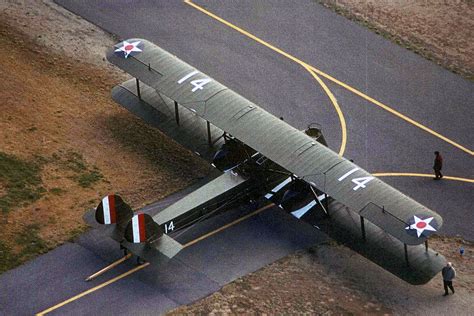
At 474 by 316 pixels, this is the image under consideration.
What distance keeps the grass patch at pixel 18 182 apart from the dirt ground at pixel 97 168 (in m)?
0.27

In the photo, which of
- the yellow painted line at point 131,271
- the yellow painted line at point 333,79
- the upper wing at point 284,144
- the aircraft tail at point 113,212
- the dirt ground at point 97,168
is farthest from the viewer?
the yellow painted line at point 333,79

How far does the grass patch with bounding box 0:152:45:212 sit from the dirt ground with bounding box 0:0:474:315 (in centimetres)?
27

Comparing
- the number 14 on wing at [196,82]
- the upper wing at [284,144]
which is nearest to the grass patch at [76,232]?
the upper wing at [284,144]

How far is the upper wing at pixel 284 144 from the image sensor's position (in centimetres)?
4128

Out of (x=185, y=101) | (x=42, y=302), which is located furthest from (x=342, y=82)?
(x=42, y=302)

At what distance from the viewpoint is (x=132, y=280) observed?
141 feet

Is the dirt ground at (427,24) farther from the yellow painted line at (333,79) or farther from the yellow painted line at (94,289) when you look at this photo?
the yellow painted line at (94,289)

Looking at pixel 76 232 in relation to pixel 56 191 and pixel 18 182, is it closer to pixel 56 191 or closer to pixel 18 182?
pixel 56 191

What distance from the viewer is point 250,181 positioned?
4609cm

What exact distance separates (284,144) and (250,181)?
2.49 metres

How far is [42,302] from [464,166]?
68.5ft

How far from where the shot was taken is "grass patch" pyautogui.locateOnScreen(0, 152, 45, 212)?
4619cm

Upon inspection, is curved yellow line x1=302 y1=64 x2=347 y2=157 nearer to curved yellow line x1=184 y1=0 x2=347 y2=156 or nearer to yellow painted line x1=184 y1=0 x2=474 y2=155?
curved yellow line x1=184 y1=0 x2=347 y2=156

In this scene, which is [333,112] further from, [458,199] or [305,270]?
[305,270]
